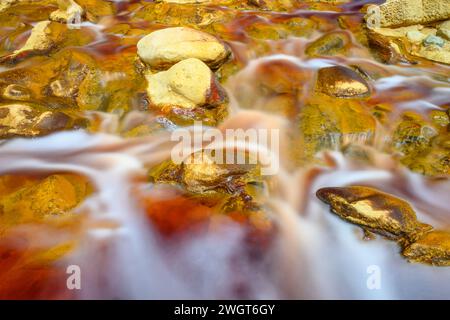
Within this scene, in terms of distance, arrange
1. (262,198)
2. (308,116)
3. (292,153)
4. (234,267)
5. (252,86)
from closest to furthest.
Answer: (234,267) → (262,198) → (292,153) → (308,116) → (252,86)

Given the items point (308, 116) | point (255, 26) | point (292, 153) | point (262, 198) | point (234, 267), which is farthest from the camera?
point (255, 26)

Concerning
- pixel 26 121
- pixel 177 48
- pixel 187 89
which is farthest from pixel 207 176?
pixel 26 121

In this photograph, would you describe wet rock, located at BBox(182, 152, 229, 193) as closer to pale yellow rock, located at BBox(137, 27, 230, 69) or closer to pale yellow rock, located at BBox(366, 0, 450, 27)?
pale yellow rock, located at BBox(137, 27, 230, 69)

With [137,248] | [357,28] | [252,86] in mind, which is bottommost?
[137,248]

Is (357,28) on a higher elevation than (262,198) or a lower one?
higher

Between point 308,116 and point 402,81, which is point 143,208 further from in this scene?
point 402,81

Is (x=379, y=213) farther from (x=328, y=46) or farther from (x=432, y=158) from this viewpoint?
(x=328, y=46)

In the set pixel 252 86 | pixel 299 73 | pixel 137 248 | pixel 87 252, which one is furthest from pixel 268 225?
pixel 299 73
